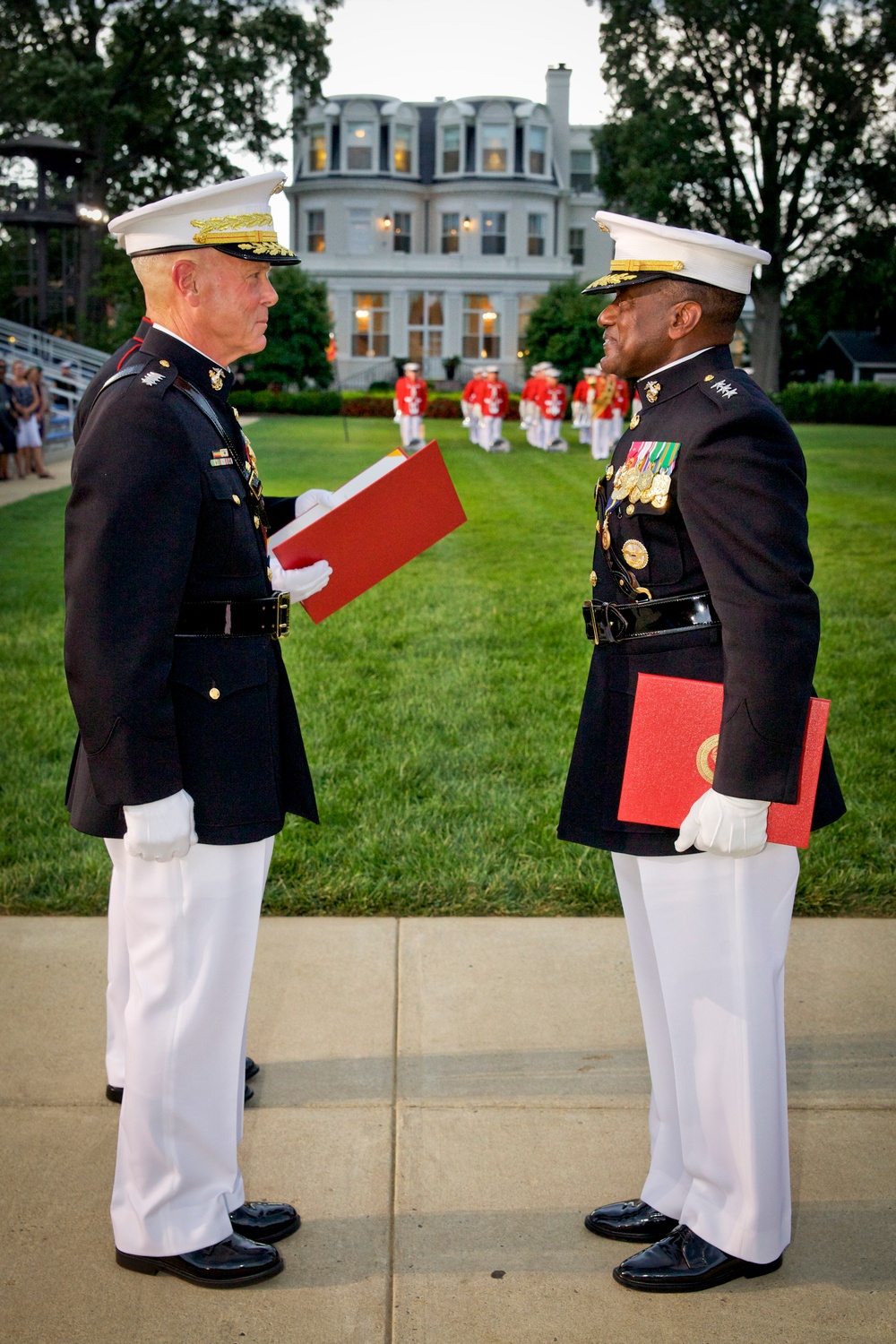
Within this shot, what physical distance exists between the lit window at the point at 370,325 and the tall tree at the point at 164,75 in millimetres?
14898

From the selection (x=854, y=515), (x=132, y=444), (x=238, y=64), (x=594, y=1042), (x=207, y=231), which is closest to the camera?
(x=132, y=444)

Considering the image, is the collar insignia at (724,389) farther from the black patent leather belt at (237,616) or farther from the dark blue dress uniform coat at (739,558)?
the black patent leather belt at (237,616)

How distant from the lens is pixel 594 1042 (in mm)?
3777

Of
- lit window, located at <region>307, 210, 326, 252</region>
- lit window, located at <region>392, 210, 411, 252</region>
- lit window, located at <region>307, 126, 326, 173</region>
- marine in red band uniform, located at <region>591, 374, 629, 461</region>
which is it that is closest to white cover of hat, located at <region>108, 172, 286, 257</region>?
marine in red band uniform, located at <region>591, 374, 629, 461</region>

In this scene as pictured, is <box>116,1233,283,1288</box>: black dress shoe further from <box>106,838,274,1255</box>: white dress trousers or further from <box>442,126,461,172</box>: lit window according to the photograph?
<box>442,126,461,172</box>: lit window

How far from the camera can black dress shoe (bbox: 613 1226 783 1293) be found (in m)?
2.74

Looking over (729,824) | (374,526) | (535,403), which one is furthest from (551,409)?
(729,824)

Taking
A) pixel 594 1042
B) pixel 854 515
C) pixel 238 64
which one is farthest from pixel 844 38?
pixel 594 1042

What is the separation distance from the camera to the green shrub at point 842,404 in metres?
39.4

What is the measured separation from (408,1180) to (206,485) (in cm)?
172

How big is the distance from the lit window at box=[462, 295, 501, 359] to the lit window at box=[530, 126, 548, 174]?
23.9 ft

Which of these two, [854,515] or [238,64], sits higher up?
[238,64]

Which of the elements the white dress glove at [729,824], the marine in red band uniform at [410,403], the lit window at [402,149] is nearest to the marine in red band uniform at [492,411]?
the marine in red band uniform at [410,403]

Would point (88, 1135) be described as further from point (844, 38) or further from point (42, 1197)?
point (844, 38)
